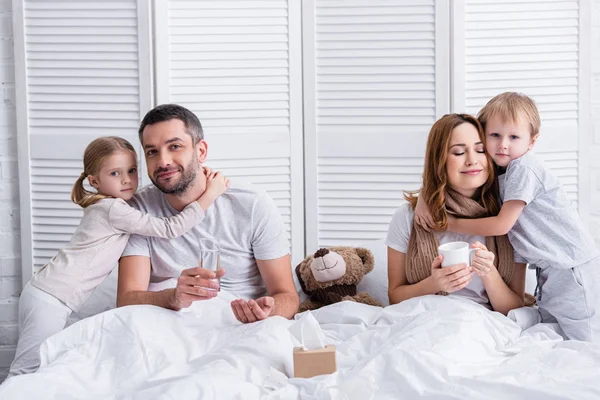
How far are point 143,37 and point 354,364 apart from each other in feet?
6.65

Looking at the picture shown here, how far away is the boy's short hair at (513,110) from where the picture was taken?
2182 millimetres

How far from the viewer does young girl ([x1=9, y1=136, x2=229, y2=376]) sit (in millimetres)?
2219

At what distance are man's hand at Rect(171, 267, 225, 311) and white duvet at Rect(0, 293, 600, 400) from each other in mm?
68

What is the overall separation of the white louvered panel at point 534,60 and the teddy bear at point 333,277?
3.82ft

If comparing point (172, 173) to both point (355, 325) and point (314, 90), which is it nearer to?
point (355, 325)

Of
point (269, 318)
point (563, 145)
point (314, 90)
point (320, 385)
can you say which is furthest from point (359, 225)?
point (320, 385)

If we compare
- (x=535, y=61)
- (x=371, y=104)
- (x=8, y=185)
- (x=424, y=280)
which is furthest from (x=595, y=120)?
(x=8, y=185)

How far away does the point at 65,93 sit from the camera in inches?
133

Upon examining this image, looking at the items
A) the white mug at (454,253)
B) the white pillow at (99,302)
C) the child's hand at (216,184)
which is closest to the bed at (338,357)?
the white mug at (454,253)

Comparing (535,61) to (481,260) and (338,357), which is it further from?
(338,357)

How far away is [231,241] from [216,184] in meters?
0.18

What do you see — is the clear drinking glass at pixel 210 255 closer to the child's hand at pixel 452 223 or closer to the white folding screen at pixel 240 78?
the child's hand at pixel 452 223

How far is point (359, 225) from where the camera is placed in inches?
135

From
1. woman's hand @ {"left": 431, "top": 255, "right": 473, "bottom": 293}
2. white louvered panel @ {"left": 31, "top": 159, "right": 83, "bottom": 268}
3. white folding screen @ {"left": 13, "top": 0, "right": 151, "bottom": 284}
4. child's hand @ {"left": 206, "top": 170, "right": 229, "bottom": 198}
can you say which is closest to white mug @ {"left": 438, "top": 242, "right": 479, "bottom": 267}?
woman's hand @ {"left": 431, "top": 255, "right": 473, "bottom": 293}
